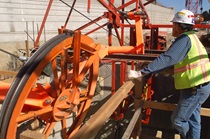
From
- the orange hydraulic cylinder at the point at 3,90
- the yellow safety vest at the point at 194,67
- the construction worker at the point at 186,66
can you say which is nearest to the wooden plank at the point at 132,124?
the construction worker at the point at 186,66

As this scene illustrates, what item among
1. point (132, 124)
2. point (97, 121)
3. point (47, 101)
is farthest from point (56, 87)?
point (97, 121)

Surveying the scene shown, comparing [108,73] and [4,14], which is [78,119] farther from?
[4,14]

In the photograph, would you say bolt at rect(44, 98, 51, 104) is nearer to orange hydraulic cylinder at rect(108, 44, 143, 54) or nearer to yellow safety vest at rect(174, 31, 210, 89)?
orange hydraulic cylinder at rect(108, 44, 143, 54)

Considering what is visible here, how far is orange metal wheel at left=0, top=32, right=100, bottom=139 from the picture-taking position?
2256 millimetres

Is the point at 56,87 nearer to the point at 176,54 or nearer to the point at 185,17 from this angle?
the point at 176,54

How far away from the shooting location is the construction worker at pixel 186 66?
263 cm

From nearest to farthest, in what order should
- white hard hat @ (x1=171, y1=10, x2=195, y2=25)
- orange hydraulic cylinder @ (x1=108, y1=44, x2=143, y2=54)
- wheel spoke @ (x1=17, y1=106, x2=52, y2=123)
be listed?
1. wheel spoke @ (x1=17, y1=106, x2=52, y2=123)
2. white hard hat @ (x1=171, y1=10, x2=195, y2=25)
3. orange hydraulic cylinder @ (x1=108, y1=44, x2=143, y2=54)

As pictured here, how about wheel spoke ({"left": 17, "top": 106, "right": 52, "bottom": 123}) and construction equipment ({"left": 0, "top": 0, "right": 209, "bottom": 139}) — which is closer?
construction equipment ({"left": 0, "top": 0, "right": 209, "bottom": 139})

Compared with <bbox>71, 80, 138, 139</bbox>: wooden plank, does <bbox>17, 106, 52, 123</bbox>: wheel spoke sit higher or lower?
lower

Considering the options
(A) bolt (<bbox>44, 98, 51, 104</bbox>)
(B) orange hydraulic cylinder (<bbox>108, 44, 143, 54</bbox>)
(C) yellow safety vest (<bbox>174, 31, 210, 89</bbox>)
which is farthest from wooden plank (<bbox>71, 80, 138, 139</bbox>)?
(B) orange hydraulic cylinder (<bbox>108, 44, 143, 54</bbox>)

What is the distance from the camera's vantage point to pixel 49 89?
305cm

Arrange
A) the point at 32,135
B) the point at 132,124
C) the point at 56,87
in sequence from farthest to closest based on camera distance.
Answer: the point at 56,87 < the point at 132,124 < the point at 32,135

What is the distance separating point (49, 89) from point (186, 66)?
5.91ft

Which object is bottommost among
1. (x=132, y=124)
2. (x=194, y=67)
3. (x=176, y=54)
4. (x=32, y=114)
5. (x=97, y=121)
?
(x=132, y=124)
